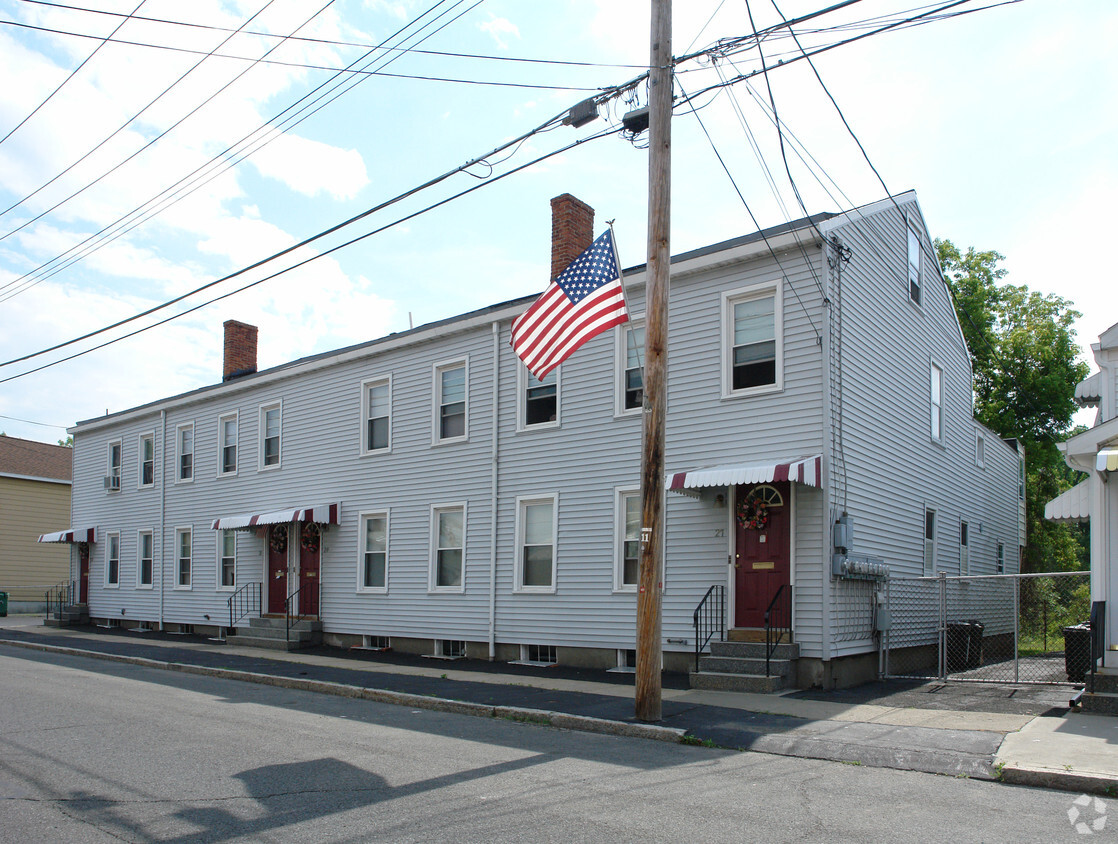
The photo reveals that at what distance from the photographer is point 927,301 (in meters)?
18.3

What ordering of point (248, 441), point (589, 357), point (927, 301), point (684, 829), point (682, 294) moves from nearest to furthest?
point (684, 829)
point (682, 294)
point (589, 357)
point (927, 301)
point (248, 441)

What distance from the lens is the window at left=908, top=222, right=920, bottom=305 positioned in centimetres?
1755

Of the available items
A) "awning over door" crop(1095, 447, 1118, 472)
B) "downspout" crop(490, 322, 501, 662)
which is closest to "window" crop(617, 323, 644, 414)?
"downspout" crop(490, 322, 501, 662)

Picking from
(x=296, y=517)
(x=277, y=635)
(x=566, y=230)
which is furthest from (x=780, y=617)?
(x=277, y=635)

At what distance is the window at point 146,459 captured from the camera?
26828mm

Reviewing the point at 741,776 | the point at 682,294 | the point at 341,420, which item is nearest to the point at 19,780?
the point at 741,776

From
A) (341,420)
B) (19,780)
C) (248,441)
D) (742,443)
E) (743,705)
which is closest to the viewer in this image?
(19,780)

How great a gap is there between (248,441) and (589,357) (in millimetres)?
10944

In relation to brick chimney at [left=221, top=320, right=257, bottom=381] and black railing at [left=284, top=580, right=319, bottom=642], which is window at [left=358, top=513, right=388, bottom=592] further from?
brick chimney at [left=221, top=320, right=257, bottom=381]

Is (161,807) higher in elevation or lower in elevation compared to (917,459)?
lower

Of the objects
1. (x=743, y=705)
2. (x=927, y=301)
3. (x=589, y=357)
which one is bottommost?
(x=743, y=705)

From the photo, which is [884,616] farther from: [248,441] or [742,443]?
[248,441]

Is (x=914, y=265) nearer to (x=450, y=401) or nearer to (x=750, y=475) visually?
A: (x=750, y=475)

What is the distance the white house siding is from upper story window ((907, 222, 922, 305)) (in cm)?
23
